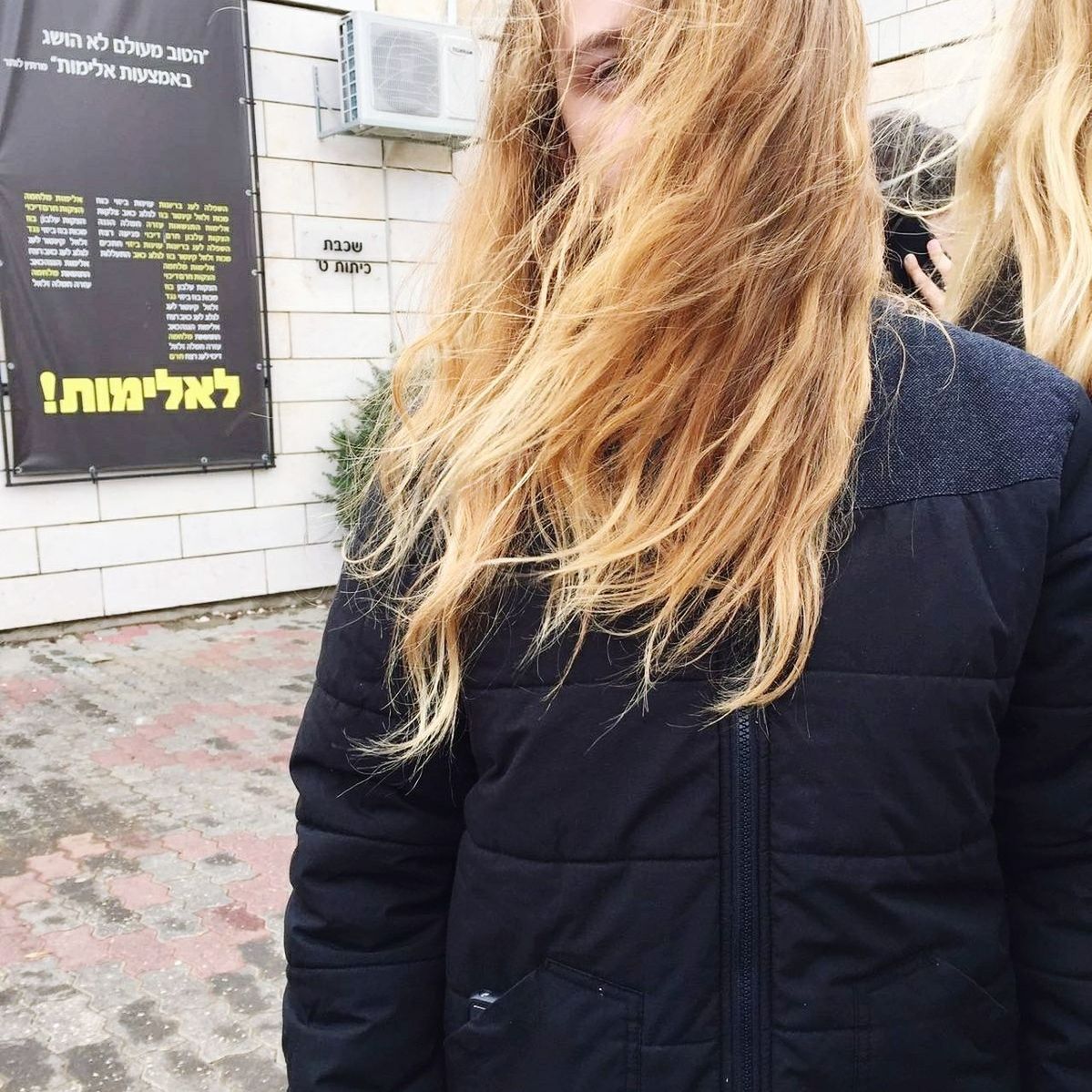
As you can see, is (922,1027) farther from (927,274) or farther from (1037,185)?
(927,274)

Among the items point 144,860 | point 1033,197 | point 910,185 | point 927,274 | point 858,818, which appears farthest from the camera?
point 144,860

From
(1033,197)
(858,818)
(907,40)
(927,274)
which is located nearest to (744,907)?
(858,818)

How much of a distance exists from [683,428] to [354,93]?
21.1 feet

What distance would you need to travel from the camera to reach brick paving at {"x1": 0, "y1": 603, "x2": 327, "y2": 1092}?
291 cm

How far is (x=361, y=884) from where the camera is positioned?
1.17 meters

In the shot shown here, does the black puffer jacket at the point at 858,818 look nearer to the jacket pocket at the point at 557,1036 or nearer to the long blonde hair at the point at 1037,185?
the jacket pocket at the point at 557,1036

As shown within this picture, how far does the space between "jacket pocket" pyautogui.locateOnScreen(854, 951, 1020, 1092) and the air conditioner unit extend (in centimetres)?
644

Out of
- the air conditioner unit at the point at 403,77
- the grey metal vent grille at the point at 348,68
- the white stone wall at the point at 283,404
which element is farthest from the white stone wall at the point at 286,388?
the air conditioner unit at the point at 403,77

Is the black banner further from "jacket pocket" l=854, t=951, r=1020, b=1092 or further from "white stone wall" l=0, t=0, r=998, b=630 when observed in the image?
"jacket pocket" l=854, t=951, r=1020, b=1092

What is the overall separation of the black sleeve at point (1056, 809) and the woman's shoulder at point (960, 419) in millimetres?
42

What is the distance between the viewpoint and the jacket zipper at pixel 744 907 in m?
1.02

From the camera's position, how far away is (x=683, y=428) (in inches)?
41.8

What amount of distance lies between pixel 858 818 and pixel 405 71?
6.85 m

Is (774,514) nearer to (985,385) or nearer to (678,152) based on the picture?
(985,385)
